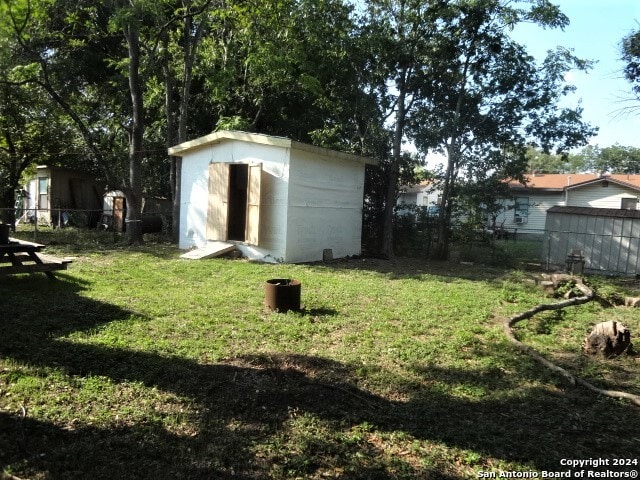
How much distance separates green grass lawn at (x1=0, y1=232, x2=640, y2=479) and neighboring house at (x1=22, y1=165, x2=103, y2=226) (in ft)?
53.7

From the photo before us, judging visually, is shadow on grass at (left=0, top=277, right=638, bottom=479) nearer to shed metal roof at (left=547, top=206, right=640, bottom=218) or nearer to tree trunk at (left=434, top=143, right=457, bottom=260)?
tree trunk at (left=434, top=143, right=457, bottom=260)

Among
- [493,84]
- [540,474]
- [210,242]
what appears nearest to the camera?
[540,474]

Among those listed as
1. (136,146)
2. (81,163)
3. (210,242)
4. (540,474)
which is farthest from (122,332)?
(81,163)

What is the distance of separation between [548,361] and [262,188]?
26.3 ft

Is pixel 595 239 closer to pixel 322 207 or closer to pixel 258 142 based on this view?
pixel 322 207

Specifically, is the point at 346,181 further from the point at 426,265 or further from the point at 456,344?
the point at 456,344

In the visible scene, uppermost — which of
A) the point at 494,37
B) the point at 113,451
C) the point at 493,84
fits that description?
the point at 494,37

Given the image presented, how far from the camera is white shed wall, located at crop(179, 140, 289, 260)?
11.3m

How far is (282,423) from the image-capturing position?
325cm

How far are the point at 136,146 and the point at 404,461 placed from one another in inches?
522

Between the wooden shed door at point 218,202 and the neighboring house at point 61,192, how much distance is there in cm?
1051

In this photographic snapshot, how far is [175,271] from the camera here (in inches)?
365

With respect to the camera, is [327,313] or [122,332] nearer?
[122,332]

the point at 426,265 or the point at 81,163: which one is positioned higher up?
the point at 81,163
